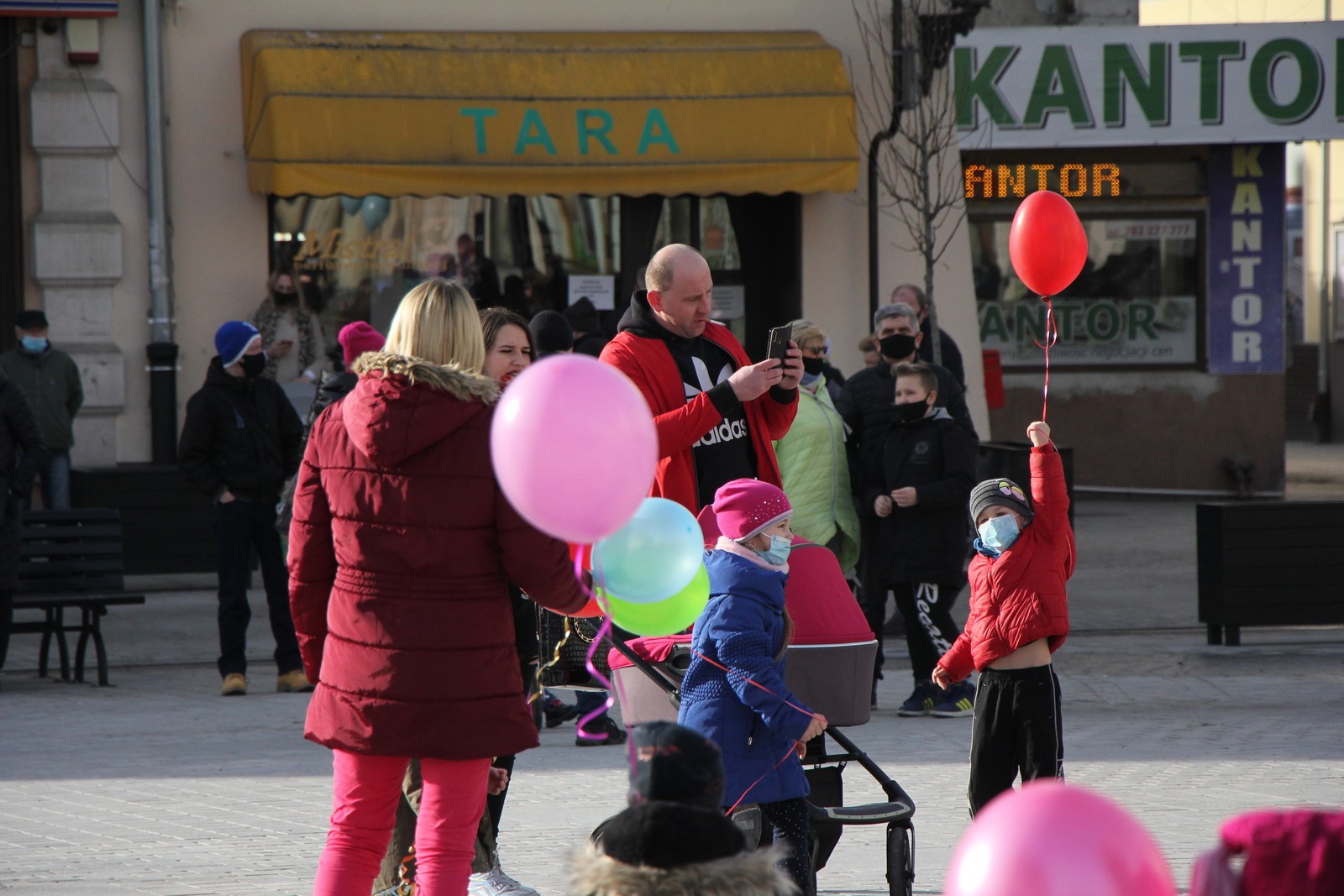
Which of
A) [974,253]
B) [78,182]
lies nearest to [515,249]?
[78,182]

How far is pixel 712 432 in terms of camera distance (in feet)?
18.7

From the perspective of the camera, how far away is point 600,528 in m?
3.60

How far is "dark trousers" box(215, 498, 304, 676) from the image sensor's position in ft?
30.3

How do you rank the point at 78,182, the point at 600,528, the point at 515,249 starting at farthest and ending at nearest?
the point at 515,249, the point at 78,182, the point at 600,528

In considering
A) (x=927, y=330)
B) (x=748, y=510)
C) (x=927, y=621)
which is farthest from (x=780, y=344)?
(x=927, y=330)

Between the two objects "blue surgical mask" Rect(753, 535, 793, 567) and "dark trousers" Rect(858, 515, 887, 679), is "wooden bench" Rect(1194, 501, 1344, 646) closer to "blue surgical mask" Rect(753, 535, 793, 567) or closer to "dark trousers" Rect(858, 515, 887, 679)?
"dark trousers" Rect(858, 515, 887, 679)

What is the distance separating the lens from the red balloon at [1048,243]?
659cm

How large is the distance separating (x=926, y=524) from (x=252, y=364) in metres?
3.78

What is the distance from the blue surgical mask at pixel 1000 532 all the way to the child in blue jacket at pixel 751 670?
3.73ft

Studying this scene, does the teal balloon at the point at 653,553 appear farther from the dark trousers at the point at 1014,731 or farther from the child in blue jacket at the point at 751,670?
the dark trousers at the point at 1014,731

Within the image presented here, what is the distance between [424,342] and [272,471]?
5.22m

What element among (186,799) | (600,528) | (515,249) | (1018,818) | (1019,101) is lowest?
(186,799)

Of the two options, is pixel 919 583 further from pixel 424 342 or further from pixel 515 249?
pixel 515 249

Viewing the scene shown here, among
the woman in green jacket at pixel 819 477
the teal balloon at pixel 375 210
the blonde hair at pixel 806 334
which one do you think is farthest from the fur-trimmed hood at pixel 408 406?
the teal balloon at pixel 375 210
